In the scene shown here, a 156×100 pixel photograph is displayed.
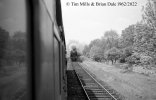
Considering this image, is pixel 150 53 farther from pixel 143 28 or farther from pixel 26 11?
pixel 26 11

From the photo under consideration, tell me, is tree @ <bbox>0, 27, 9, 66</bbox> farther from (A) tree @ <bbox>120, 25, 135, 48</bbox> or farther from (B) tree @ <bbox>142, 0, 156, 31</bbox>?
(A) tree @ <bbox>120, 25, 135, 48</bbox>

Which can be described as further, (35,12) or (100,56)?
(100,56)

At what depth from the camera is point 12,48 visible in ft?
3.30

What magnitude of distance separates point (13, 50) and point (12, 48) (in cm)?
2

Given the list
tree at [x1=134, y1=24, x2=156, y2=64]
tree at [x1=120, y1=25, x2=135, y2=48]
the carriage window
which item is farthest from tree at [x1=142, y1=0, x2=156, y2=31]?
tree at [x1=120, y1=25, x2=135, y2=48]

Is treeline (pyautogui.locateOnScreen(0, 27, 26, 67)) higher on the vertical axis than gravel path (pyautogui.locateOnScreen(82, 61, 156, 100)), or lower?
higher

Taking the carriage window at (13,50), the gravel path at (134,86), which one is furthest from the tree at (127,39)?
the carriage window at (13,50)

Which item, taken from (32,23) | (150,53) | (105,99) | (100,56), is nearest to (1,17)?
(32,23)

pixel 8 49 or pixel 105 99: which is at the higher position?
pixel 8 49

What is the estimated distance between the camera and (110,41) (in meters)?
52.5

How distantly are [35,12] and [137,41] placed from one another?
15.0 meters

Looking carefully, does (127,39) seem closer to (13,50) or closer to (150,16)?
(150,16)

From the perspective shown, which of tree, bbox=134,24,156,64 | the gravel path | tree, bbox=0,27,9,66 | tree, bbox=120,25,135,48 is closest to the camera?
tree, bbox=0,27,9,66

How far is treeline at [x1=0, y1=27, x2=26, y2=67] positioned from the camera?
889mm
